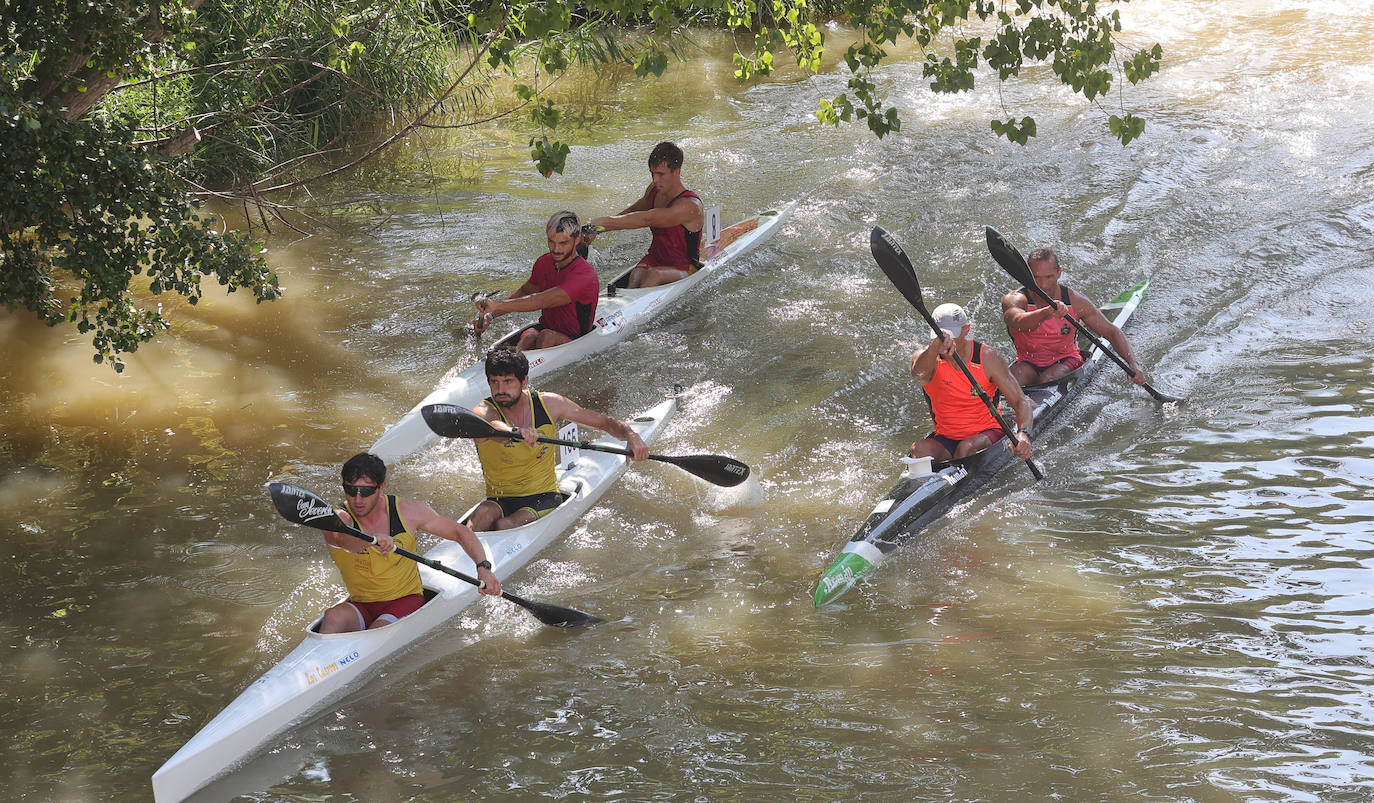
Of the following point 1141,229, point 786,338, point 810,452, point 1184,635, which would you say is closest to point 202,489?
point 810,452

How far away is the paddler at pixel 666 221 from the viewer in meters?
9.83

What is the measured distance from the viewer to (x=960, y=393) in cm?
692

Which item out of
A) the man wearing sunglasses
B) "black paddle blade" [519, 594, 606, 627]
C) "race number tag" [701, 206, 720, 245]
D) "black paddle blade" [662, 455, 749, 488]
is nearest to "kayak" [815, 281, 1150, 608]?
"black paddle blade" [662, 455, 749, 488]

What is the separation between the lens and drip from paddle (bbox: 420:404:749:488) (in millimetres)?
6066

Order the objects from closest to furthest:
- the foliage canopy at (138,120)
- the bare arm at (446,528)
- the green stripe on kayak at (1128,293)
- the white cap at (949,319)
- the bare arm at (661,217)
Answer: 1. the bare arm at (446,528)
2. the foliage canopy at (138,120)
3. the white cap at (949,319)
4. the green stripe on kayak at (1128,293)
5. the bare arm at (661,217)

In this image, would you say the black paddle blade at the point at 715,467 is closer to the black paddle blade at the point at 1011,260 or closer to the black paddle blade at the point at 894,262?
the black paddle blade at the point at 894,262

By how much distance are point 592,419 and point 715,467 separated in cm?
75

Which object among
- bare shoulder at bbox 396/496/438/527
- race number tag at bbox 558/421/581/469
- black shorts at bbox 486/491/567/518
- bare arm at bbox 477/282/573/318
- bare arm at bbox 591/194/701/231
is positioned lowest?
black shorts at bbox 486/491/567/518

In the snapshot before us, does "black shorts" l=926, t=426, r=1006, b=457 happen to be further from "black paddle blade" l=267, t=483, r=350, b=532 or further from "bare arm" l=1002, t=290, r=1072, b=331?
"black paddle blade" l=267, t=483, r=350, b=532

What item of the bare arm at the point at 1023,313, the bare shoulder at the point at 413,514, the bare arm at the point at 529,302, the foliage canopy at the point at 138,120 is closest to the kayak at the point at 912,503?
the bare arm at the point at 1023,313

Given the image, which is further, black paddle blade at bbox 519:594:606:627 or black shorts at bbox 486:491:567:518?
black shorts at bbox 486:491:567:518

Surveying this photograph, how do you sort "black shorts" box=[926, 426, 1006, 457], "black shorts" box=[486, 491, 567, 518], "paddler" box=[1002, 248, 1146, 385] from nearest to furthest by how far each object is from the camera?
"black shorts" box=[486, 491, 567, 518] < "black shorts" box=[926, 426, 1006, 457] < "paddler" box=[1002, 248, 1146, 385]

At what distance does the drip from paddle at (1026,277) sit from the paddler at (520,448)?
9.26 feet

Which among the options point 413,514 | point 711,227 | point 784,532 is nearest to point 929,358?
point 784,532
